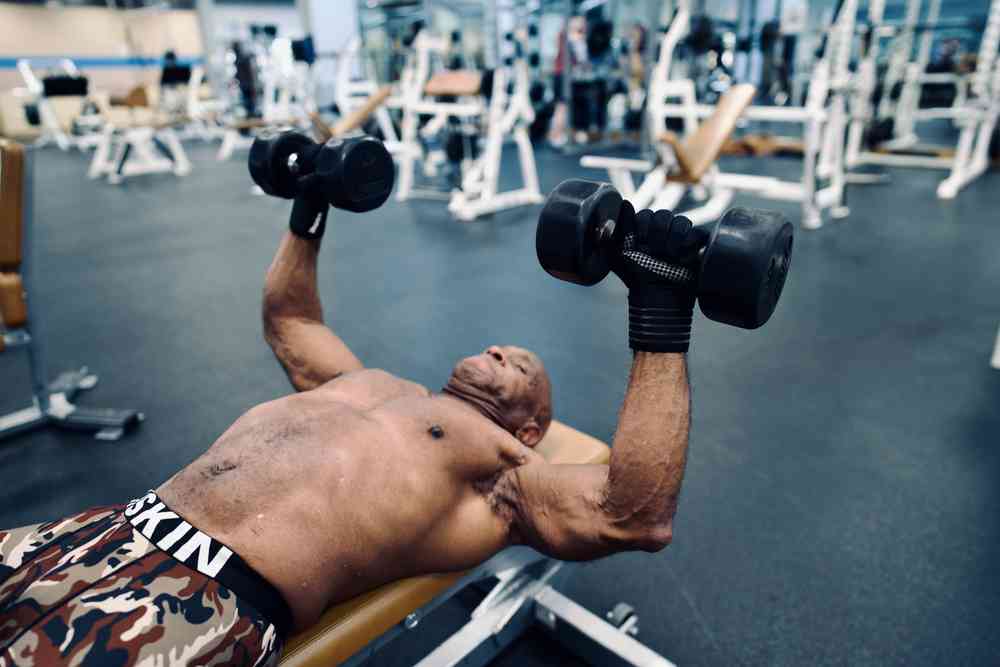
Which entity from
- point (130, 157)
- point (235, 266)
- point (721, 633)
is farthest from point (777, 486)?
point (130, 157)

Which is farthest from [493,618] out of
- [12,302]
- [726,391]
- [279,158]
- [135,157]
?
[135,157]

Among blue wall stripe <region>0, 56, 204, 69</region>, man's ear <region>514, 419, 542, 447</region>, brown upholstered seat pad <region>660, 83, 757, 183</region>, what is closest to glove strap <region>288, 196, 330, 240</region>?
man's ear <region>514, 419, 542, 447</region>

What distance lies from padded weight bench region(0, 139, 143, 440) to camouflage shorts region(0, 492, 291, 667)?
119 cm

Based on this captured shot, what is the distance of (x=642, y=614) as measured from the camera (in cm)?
140

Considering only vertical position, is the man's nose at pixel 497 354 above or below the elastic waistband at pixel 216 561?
above

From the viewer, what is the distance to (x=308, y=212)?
1.43 m

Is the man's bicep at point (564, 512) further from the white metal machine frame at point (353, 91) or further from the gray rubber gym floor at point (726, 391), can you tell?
the white metal machine frame at point (353, 91)

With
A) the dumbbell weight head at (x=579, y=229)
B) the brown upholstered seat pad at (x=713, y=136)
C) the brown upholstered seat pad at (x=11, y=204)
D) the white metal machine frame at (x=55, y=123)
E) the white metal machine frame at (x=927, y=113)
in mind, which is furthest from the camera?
the white metal machine frame at (x=55, y=123)

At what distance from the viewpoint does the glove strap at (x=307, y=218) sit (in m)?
1.43

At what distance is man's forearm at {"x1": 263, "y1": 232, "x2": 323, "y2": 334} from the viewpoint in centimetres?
144

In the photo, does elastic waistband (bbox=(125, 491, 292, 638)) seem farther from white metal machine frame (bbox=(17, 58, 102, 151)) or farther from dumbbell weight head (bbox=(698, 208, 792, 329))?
white metal machine frame (bbox=(17, 58, 102, 151))

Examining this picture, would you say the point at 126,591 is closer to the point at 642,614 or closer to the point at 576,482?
the point at 576,482

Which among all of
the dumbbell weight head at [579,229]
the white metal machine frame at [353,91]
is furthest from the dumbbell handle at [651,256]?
the white metal machine frame at [353,91]

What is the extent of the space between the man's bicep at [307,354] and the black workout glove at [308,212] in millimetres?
190
